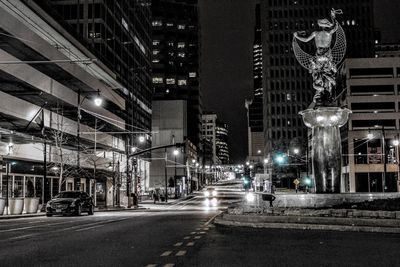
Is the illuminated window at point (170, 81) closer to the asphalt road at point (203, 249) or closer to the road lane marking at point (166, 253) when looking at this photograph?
the asphalt road at point (203, 249)

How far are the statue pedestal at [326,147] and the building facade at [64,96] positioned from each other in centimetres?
1468

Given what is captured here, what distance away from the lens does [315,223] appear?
68.9ft

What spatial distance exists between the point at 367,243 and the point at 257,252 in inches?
150

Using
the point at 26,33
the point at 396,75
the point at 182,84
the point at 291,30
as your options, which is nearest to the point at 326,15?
the point at 291,30

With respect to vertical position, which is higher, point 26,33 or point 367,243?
point 26,33

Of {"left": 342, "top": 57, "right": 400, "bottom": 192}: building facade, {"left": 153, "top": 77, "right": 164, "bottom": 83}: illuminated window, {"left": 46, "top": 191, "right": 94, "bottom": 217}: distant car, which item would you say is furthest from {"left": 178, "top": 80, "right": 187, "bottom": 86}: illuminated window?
{"left": 46, "top": 191, "right": 94, "bottom": 217}: distant car

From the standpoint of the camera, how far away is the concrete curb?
19.0 metres

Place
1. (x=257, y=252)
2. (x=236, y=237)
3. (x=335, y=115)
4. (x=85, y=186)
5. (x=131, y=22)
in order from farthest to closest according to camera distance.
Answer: (x=131, y=22), (x=85, y=186), (x=335, y=115), (x=236, y=237), (x=257, y=252)

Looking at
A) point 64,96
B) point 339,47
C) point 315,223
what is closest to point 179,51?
point 64,96

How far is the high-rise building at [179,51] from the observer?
178 meters

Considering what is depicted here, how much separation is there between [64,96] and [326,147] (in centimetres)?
3007

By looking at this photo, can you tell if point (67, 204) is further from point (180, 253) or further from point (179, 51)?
point (179, 51)

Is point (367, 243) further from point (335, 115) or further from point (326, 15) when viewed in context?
point (326, 15)

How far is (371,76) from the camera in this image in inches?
3561
